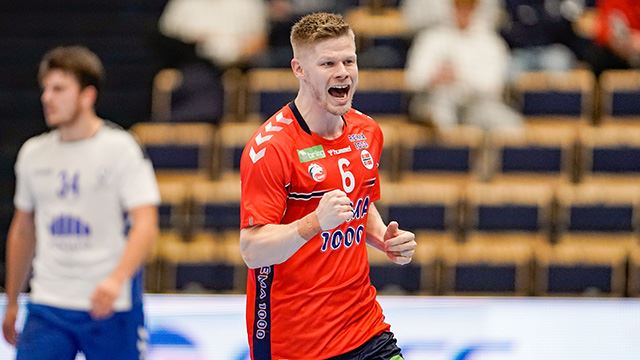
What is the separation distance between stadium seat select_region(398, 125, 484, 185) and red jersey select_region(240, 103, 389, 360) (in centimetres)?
503

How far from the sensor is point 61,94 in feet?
17.9

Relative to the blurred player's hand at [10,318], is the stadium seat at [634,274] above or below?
below

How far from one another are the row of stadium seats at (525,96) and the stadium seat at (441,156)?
55cm

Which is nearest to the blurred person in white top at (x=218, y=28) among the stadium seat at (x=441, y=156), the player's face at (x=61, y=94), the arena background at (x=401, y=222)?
the arena background at (x=401, y=222)

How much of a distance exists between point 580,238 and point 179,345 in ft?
11.5

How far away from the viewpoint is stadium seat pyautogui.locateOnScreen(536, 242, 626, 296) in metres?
8.99

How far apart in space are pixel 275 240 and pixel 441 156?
18.2 ft

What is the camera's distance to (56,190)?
5.48m

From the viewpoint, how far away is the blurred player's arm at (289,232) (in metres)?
3.96

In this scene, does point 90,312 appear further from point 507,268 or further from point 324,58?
point 507,268

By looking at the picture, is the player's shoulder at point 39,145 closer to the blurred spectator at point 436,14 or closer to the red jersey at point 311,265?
the red jersey at point 311,265

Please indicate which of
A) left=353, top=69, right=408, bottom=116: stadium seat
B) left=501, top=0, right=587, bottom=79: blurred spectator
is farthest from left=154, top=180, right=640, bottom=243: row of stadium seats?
left=501, top=0, right=587, bottom=79: blurred spectator

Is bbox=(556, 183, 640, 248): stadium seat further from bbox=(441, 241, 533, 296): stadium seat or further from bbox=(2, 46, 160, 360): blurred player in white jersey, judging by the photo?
bbox=(2, 46, 160, 360): blurred player in white jersey

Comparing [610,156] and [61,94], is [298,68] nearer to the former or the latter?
[61,94]
